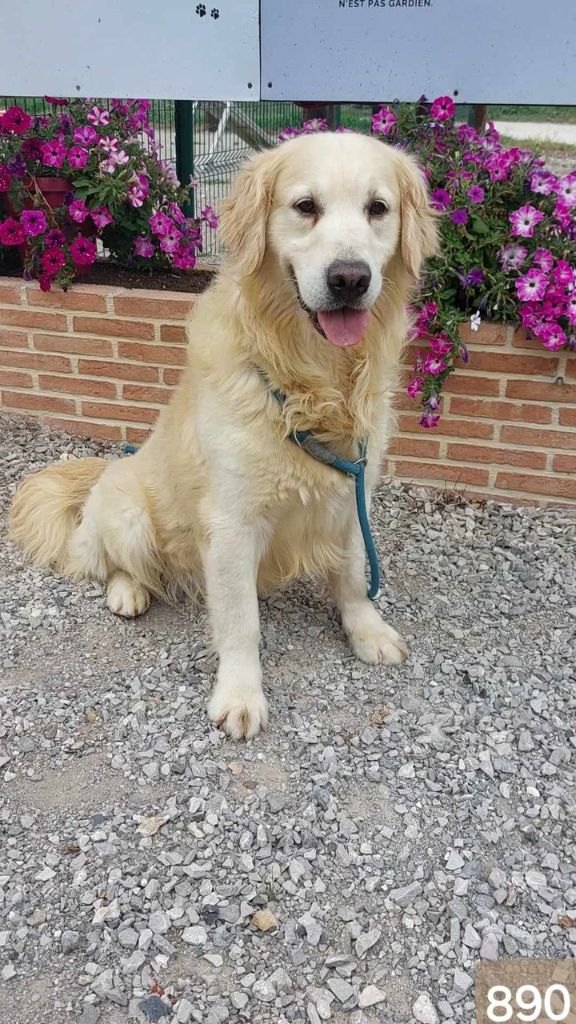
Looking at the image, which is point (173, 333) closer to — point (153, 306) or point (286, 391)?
point (153, 306)

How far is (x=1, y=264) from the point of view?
4.08 metres

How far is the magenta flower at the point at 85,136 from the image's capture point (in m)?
3.76

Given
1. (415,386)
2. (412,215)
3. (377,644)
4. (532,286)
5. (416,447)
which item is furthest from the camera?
(416,447)

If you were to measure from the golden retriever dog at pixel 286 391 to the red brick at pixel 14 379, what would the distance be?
158 centimetres

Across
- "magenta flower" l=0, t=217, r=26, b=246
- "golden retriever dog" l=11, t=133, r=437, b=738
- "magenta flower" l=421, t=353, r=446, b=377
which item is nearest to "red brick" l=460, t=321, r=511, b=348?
"magenta flower" l=421, t=353, r=446, b=377

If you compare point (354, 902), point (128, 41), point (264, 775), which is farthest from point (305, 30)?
point (354, 902)

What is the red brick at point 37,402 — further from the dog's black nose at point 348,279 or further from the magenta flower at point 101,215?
the dog's black nose at point 348,279

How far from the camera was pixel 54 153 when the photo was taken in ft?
12.1

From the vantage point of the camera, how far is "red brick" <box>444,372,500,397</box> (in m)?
3.37

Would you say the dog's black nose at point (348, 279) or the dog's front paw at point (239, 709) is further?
the dog's front paw at point (239, 709)

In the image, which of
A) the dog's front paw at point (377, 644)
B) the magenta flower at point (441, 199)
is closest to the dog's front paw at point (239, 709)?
the dog's front paw at point (377, 644)

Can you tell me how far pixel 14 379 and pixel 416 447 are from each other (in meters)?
2.05

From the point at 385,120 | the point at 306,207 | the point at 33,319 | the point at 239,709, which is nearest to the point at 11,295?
the point at 33,319

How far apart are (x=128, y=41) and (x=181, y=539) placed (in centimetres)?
277
